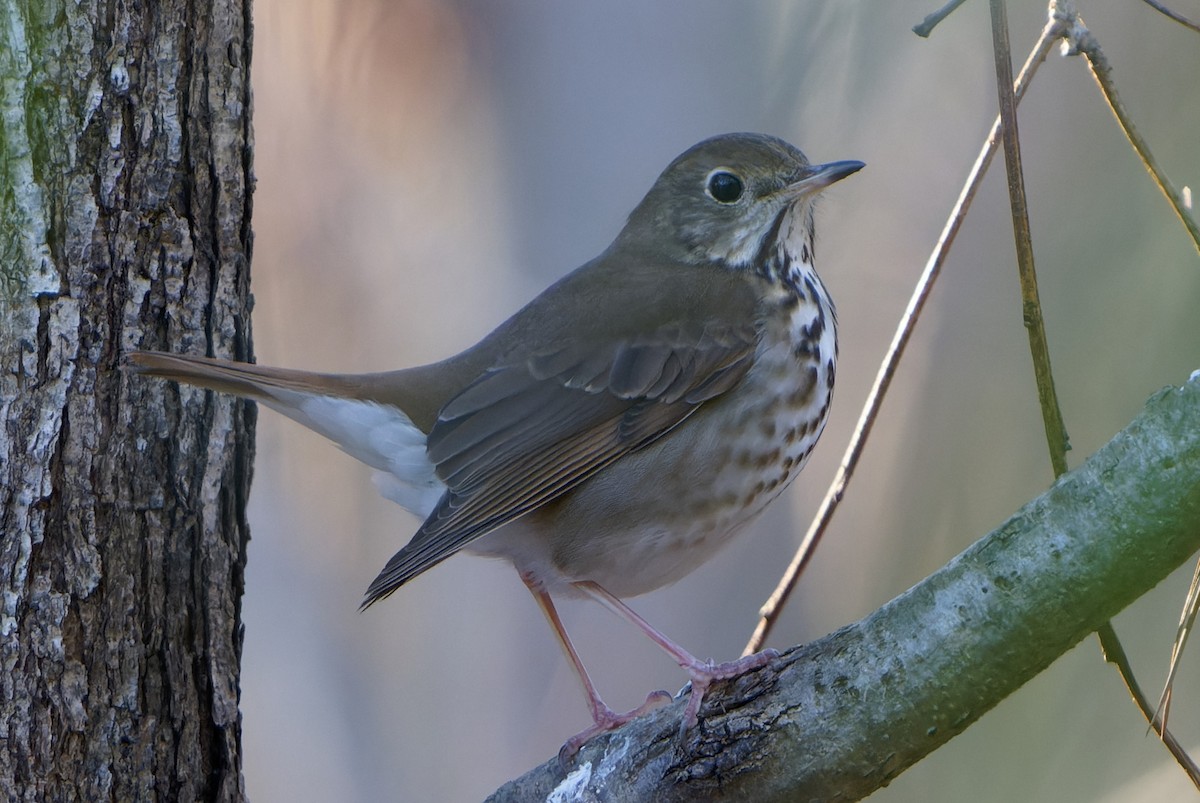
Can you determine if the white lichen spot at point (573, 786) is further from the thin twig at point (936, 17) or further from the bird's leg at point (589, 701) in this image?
the thin twig at point (936, 17)

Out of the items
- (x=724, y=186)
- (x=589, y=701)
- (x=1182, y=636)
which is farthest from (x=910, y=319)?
(x=589, y=701)

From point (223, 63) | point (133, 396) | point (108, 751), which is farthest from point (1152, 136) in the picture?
point (108, 751)

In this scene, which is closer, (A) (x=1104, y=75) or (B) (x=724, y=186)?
(A) (x=1104, y=75)

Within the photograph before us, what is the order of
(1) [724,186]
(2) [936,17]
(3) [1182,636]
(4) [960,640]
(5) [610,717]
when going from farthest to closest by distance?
(1) [724,186] < (5) [610,717] < (2) [936,17] < (3) [1182,636] < (4) [960,640]

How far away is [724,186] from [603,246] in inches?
63.0

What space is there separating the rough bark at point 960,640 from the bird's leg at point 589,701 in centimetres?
82

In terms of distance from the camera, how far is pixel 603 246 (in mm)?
5355

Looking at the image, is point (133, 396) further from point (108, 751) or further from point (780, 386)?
point (780, 386)

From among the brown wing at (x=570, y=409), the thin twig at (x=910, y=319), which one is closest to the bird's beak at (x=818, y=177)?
the brown wing at (x=570, y=409)

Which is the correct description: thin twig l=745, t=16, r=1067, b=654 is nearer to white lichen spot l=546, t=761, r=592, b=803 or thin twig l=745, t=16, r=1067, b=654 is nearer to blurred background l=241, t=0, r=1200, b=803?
white lichen spot l=546, t=761, r=592, b=803

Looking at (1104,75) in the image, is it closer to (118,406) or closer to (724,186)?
(724,186)

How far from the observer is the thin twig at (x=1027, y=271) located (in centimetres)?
207

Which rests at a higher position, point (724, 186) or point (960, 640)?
point (724, 186)

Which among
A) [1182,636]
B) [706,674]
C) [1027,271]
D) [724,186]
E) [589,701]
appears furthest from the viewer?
[724,186]
